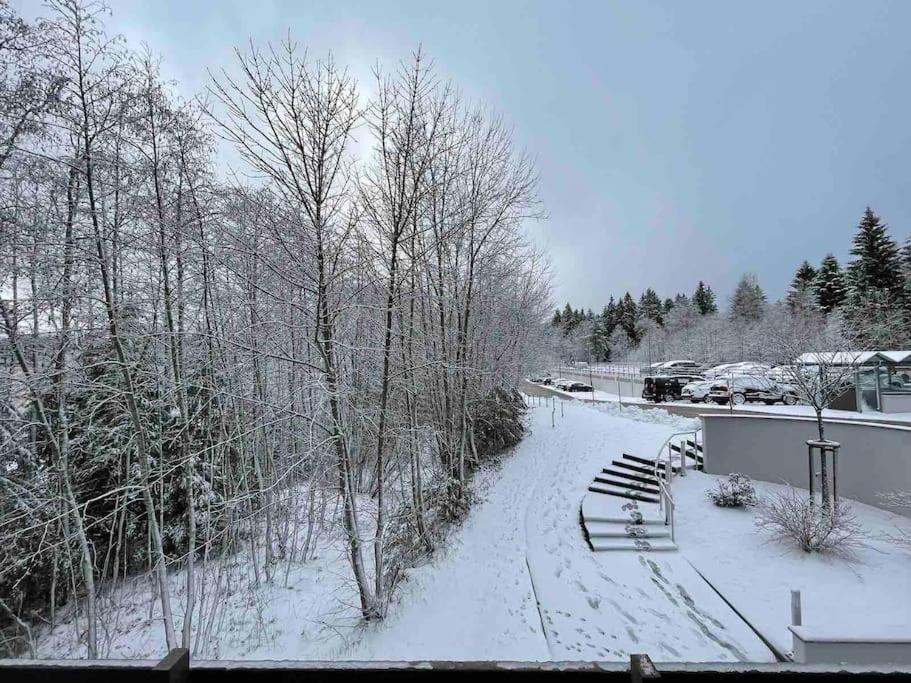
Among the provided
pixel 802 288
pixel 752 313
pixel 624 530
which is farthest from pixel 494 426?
pixel 752 313

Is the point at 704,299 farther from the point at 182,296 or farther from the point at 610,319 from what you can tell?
the point at 182,296

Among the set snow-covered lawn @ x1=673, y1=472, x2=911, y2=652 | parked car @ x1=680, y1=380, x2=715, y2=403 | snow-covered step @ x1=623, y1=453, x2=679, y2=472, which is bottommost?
snow-covered lawn @ x1=673, y1=472, x2=911, y2=652

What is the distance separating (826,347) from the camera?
12016 mm

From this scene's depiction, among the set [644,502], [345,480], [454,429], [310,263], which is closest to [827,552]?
[644,502]

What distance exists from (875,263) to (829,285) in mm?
6216

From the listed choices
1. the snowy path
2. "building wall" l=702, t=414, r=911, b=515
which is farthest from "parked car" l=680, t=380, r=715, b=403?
the snowy path

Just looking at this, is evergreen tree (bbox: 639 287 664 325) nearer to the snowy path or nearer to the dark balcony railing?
the snowy path

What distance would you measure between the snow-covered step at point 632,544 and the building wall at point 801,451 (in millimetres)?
3944

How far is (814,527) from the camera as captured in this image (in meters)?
5.49

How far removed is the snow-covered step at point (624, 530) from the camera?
6.36 m

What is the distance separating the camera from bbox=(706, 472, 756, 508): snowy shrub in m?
7.12

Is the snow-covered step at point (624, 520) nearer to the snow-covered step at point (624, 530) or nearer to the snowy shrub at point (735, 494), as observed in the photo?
the snow-covered step at point (624, 530)

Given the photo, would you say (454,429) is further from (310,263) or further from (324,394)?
(310,263)

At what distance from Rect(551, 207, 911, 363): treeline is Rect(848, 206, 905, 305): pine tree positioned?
0.04 metres
